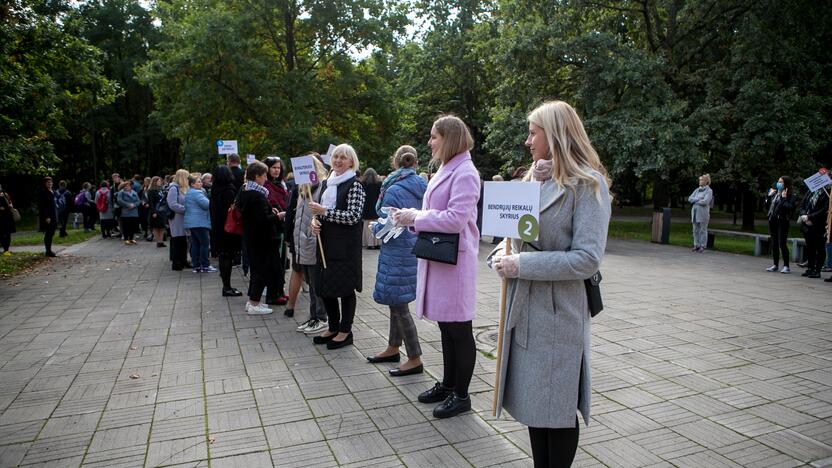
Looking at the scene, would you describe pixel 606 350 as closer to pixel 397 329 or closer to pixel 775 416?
pixel 775 416

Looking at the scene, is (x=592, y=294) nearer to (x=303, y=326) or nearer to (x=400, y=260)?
(x=400, y=260)

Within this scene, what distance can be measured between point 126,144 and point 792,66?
36434 millimetres

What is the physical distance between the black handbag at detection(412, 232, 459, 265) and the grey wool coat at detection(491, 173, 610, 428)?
1.16 meters

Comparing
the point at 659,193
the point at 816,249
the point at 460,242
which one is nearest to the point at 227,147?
the point at 460,242

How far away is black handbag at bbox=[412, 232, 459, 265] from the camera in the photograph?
3732mm

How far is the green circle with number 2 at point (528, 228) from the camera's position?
8.23 feet

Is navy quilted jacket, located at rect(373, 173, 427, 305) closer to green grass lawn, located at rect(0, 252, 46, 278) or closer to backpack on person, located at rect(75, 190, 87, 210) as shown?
green grass lawn, located at rect(0, 252, 46, 278)

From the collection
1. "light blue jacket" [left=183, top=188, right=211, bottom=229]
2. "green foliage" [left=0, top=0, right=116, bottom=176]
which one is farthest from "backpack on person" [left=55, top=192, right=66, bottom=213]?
"light blue jacket" [left=183, top=188, right=211, bottom=229]

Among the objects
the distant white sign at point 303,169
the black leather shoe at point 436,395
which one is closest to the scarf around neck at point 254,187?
the distant white sign at point 303,169

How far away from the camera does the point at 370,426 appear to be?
394 centimetres

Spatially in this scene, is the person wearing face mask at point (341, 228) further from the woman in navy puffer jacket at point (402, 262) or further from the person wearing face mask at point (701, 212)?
the person wearing face mask at point (701, 212)

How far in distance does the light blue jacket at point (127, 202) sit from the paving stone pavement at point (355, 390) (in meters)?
8.10

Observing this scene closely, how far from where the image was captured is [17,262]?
12.2m

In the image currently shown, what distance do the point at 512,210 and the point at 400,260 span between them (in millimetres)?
2370
